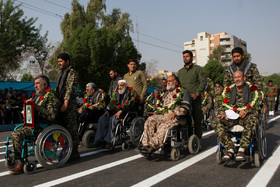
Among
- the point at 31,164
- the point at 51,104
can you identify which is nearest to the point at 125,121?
the point at 51,104

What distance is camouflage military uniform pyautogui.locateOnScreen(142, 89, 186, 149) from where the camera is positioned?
4965 mm

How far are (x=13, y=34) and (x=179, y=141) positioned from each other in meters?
18.5

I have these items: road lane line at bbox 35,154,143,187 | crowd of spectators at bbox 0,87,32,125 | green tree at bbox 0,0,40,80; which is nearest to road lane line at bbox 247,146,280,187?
road lane line at bbox 35,154,143,187

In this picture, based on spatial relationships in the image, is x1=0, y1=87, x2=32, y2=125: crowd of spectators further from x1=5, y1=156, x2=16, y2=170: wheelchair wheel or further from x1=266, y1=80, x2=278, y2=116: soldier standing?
x1=266, y1=80, x2=278, y2=116: soldier standing

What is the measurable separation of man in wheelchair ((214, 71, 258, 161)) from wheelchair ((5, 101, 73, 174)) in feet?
9.05

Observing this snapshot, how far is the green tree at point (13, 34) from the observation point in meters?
19.6

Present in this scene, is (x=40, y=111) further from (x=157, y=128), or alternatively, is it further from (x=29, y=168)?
(x=157, y=128)

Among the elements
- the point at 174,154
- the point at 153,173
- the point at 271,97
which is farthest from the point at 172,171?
the point at 271,97

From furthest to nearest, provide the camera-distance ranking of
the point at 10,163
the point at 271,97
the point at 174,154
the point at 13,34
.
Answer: the point at 13,34, the point at 271,97, the point at 174,154, the point at 10,163

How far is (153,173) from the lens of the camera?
4277mm

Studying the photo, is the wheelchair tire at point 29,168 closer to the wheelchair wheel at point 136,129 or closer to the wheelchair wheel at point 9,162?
the wheelchair wheel at point 9,162

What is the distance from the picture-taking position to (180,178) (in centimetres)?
398

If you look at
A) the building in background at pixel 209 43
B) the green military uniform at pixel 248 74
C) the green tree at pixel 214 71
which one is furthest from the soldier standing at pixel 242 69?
the building in background at pixel 209 43

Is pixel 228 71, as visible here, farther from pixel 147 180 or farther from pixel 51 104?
pixel 51 104
